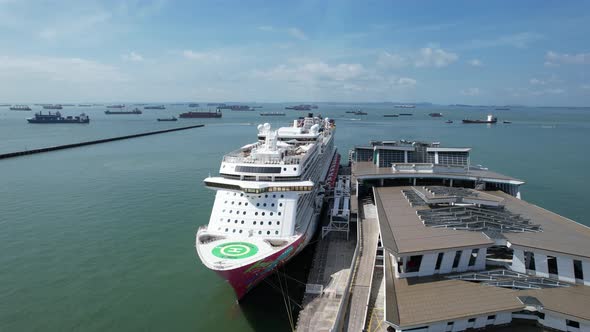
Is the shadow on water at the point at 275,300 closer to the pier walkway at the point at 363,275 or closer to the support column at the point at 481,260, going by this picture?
the pier walkway at the point at 363,275

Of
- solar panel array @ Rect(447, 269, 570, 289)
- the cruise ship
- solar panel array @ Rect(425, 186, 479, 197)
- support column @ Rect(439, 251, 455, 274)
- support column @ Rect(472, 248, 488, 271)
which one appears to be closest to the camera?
solar panel array @ Rect(447, 269, 570, 289)

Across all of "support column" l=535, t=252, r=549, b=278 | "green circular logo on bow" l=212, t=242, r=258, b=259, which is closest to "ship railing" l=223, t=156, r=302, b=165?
"green circular logo on bow" l=212, t=242, r=258, b=259

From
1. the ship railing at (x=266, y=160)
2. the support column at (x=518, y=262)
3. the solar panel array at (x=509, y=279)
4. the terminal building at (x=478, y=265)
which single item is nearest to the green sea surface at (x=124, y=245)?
the terminal building at (x=478, y=265)

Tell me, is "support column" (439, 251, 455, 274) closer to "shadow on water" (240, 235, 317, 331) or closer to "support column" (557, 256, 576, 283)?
"support column" (557, 256, 576, 283)

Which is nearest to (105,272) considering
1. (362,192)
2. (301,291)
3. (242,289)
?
(242,289)

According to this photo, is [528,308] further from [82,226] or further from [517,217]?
[82,226]

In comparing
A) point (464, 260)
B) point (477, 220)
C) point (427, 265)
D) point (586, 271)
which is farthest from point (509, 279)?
point (477, 220)
